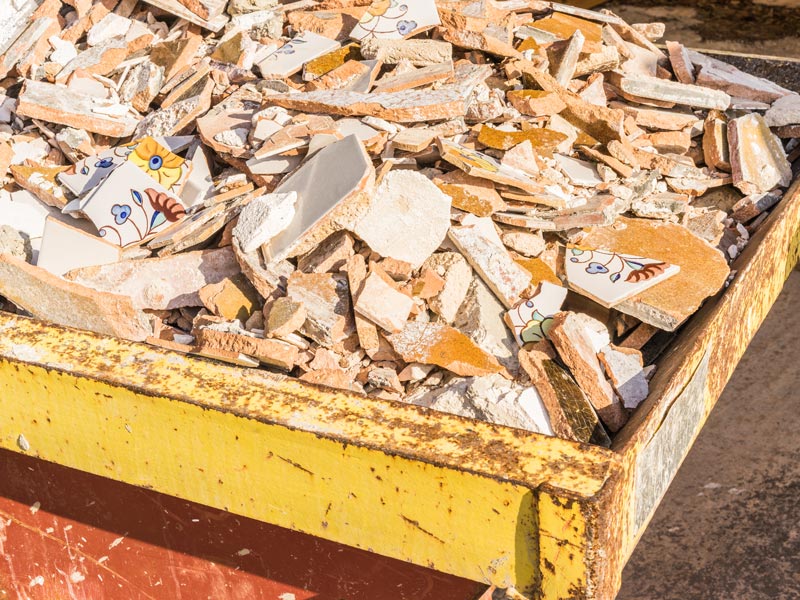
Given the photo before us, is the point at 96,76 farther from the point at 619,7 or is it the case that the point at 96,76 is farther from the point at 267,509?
the point at 619,7

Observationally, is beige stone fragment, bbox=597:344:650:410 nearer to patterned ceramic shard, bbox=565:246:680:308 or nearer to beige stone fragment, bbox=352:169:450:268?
patterned ceramic shard, bbox=565:246:680:308

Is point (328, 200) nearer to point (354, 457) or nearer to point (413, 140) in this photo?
point (413, 140)

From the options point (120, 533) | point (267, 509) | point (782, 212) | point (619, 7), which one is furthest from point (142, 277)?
point (619, 7)

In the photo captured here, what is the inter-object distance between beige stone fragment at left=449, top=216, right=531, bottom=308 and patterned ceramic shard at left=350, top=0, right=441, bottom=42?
41.1 inches

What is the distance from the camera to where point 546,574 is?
1190 mm

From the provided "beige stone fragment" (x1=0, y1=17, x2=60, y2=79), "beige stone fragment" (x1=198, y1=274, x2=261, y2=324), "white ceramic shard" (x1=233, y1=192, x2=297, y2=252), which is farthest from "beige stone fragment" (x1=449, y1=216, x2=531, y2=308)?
"beige stone fragment" (x1=0, y1=17, x2=60, y2=79)

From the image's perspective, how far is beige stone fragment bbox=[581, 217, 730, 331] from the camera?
2066 millimetres

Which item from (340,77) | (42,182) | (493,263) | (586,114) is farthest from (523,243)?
(42,182)

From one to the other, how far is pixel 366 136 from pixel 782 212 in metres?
1.16

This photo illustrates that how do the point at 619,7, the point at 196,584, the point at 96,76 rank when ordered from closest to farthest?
the point at 196,584 → the point at 96,76 → the point at 619,7

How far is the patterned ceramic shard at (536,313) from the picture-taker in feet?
6.74

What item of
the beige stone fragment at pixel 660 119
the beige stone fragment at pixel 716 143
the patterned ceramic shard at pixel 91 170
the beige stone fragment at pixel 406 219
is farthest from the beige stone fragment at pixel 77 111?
the beige stone fragment at pixel 716 143

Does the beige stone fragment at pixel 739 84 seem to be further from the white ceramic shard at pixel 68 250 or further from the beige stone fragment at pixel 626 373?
the white ceramic shard at pixel 68 250

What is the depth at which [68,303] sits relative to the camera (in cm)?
195
